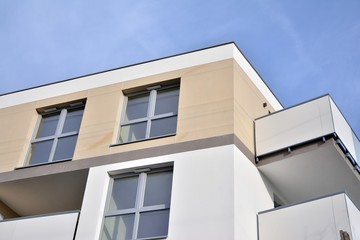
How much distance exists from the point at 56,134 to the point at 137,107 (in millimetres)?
2022

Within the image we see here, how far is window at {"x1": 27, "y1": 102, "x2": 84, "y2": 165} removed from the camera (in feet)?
38.6

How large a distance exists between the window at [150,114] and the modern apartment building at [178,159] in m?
0.03

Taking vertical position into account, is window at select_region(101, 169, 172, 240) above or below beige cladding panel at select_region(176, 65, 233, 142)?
below

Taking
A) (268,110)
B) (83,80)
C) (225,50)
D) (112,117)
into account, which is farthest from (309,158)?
(83,80)

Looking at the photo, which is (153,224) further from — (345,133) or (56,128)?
(345,133)

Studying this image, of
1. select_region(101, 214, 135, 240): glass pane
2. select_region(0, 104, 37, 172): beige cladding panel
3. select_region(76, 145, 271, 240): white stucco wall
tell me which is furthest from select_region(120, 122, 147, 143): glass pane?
select_region(0, 104, 37, 172): beige cladding panel

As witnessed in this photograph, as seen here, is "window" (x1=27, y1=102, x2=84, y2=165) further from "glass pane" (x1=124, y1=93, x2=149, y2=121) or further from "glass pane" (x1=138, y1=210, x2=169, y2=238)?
"glass pane" (x1=138, y1=210, x2=169, y2=238)

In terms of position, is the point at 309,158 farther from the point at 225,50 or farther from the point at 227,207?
the point at 225,50

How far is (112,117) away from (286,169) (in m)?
3.79

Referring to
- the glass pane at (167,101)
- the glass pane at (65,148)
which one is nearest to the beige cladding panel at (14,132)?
the glass pane at (65,148)

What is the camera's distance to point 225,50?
1154 centimetres

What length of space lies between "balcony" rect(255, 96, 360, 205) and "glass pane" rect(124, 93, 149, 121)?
245cm

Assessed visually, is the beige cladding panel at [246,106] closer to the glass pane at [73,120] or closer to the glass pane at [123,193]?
the glass pane at [123,193]

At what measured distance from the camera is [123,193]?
1020 centimetres
